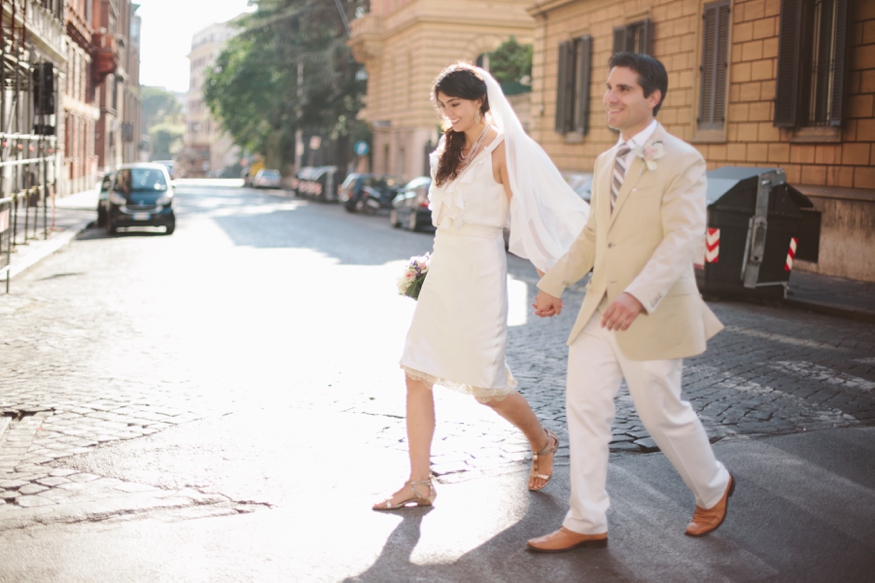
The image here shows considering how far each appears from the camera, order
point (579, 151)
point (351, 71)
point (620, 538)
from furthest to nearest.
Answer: point (351, 71)
point (579, 151)
point (620, 538)

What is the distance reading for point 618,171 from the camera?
167 inches

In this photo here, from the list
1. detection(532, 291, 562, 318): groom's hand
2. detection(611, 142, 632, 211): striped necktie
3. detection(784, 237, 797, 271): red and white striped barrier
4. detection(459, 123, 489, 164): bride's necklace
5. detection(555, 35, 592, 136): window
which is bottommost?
detection(784, 237, 797, 271): red and white striped barrier

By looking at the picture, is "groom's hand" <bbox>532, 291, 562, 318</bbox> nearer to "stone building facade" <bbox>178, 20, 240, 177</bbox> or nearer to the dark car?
the dark car

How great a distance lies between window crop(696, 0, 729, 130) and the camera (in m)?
20.5

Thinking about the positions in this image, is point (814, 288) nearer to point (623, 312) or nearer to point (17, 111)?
point (623, 312)

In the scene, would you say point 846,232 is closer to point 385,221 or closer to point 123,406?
point 123,406

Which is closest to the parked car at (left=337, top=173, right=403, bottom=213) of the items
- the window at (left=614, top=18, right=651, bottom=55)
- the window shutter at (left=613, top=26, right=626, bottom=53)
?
the window shutter at (left=613, top=26, right=626, bottom=53)

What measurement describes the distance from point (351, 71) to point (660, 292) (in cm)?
5503

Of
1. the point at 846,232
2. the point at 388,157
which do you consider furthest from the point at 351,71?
the point at 846,232

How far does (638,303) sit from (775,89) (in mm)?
15738

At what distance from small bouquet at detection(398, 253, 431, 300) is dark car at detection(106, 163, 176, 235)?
19.4 meters

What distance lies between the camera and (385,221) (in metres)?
32.8

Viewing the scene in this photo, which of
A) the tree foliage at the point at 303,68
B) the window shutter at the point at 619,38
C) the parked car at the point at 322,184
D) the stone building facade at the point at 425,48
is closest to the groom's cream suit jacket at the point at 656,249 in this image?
the window shutter at the point at 619,38

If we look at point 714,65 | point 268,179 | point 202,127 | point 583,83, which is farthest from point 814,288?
point 202,127
